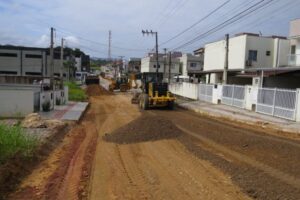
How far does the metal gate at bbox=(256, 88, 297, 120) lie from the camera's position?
23.2 m

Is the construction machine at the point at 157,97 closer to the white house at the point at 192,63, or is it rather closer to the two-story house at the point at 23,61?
the two-story house at the point at 23,61

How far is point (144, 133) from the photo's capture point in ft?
56.3

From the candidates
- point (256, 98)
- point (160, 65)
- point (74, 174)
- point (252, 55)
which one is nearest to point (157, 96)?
point (256, 98)

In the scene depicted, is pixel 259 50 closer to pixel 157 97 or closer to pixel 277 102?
pixel 157 97

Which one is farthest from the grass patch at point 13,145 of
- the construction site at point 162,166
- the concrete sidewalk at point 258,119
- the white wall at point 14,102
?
the concrete sidewalk at point 258,119

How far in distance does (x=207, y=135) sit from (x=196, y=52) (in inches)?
4064

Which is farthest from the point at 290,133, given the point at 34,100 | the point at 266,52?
the point at 266,52

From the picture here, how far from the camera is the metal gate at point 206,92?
128 feet

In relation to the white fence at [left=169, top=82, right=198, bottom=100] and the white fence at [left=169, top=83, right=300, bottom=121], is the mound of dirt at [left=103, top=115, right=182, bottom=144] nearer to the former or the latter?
the white fence at [left=169, top=83, right=300, bottom=121]

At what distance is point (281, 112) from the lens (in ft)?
80.2

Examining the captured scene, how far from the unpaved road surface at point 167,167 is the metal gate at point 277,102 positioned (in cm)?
617

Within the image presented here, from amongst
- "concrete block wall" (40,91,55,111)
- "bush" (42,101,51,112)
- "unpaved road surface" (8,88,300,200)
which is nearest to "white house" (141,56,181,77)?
"concrete block wall" (40,91,55,111)

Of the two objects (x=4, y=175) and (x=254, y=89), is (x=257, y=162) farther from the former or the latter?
(x=254, y=89)

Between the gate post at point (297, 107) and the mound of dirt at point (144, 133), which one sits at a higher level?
the gate post at point (297, 107)
